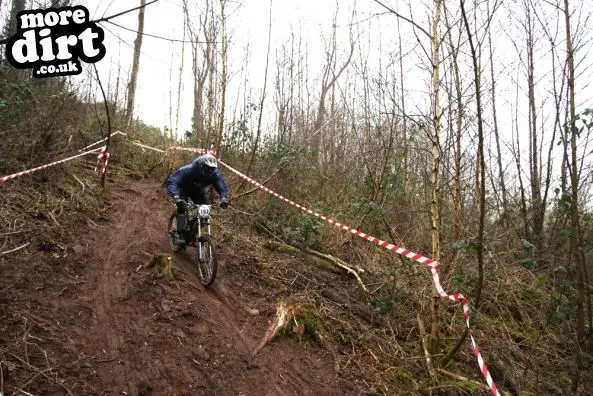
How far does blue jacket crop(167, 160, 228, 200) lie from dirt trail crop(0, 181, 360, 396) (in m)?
1.01

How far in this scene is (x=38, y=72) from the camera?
393 cm

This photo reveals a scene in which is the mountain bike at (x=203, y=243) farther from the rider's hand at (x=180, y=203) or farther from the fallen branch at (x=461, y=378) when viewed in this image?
the fallen branch at (x=461, y=378)

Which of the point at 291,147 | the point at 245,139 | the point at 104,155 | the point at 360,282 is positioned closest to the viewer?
the point at 360,282

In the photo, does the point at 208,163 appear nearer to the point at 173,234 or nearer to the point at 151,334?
the point at 173,234

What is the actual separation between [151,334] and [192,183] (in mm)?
2527

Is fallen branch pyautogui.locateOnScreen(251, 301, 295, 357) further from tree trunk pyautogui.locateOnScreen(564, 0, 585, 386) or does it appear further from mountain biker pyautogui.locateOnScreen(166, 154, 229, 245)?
tree trunk pyautogui.locateOnScreen(564, 0, 585, 386)

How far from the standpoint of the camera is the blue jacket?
6.24 m

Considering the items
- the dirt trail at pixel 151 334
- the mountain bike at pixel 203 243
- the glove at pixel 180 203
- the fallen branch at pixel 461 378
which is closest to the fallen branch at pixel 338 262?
the dirt trail at pixel 151 334

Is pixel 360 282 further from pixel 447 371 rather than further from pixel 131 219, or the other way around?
pixel 131 219

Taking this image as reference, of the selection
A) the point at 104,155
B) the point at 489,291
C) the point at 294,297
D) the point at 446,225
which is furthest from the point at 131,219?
the point at 489,291

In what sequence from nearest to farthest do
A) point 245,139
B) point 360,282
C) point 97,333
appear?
point 97,333 → point 360,282 → point 245,139

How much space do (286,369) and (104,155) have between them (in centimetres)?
633

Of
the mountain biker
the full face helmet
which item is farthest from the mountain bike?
the full face helmet

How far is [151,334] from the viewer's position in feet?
14.9
